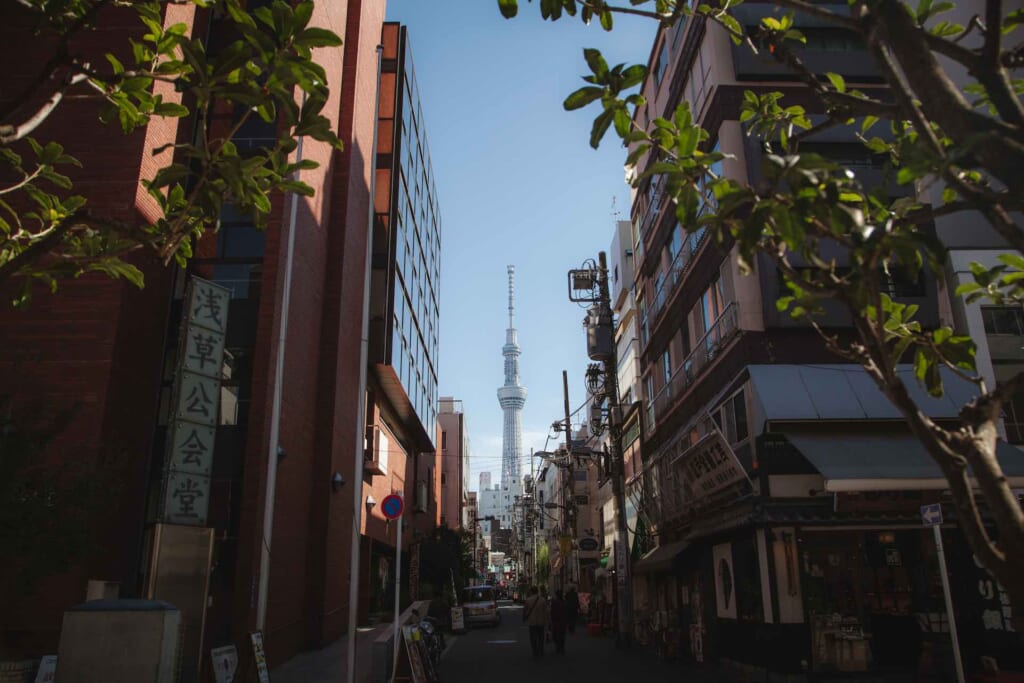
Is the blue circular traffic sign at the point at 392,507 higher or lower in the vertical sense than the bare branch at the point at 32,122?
lower

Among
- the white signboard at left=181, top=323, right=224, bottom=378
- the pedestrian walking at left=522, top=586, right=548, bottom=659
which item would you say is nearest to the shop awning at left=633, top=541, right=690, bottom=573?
the pedestrian walking at left=522, top=586, right=548, bottom=659

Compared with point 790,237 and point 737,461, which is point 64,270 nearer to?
point 790,237

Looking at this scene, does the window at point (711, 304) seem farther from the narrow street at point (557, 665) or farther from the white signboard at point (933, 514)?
the narrow street at point (557, 665)

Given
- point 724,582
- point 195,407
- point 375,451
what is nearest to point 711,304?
point 724,582

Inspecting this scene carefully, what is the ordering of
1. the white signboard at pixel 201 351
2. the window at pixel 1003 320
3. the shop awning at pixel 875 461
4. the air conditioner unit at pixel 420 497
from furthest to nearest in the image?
the air conditioner unit at pixel 420 497
the window at pixel 1003 320
the white signboard at pixel 201 351
the shop awning at pixel 875 461

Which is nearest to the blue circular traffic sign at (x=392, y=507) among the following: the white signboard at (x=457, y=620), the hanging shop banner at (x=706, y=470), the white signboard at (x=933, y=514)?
the hanging shop banner at (x=706, y=470)

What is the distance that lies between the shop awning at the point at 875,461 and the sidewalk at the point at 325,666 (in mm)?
8540

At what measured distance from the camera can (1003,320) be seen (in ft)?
52.3

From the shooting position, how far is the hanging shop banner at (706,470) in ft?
51.0

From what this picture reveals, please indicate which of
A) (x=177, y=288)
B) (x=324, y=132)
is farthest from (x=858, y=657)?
(x=177, y=288)

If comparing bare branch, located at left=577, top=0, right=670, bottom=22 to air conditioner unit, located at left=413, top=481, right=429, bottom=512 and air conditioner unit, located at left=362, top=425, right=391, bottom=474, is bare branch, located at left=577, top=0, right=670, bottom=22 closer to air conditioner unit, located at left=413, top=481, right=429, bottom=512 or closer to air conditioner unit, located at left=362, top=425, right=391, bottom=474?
air conditioner unit, located at left=362, top=425, right=391, bottom=474

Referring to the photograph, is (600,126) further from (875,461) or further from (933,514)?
(875,461)

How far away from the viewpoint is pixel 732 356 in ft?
55.3

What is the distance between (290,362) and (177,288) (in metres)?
3.19
